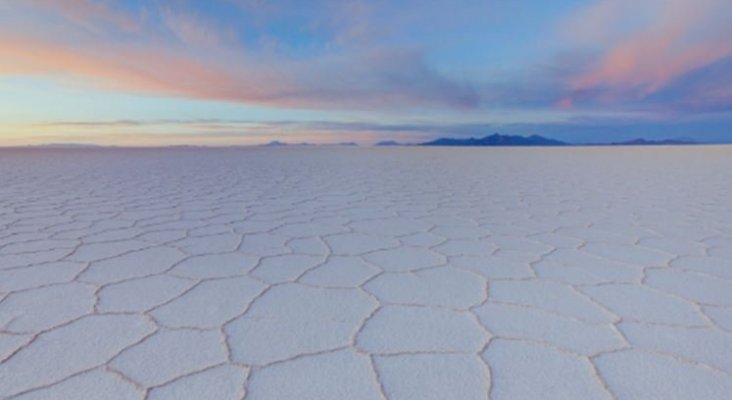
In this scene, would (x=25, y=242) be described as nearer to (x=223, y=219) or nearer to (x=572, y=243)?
(x=223, y=219)

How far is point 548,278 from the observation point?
1662 mm

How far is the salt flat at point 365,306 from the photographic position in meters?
1.00

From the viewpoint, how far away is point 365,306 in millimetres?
1396

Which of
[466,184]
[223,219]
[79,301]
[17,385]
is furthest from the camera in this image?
[466,184]

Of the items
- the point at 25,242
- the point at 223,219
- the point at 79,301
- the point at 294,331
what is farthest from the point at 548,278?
the point at 25,242

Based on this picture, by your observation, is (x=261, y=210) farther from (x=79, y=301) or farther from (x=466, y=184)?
(x=466, y=184)

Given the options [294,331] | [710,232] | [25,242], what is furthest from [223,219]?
Answer: [710,232]

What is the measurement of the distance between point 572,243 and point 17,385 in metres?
2.06

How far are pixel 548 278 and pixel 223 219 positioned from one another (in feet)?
6.20

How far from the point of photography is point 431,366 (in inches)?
41.3

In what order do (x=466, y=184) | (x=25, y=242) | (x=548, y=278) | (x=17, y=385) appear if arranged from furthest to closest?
(x=466, y=184) → (x=25, y=242) → (x=548, y=278) → (x=17, y=385)

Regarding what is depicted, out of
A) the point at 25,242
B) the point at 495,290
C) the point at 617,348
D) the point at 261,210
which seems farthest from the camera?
the point at 261,210

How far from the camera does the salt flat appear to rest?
3.27 ft

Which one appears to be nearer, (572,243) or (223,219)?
(572,243)
